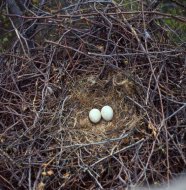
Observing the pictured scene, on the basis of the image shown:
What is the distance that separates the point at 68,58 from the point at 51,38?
320 mm

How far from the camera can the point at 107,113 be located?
9.87 ft

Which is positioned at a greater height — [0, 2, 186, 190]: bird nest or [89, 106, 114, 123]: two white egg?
[0, 2, 186, 190]: bird nest

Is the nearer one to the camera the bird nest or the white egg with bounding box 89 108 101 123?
the bird nest

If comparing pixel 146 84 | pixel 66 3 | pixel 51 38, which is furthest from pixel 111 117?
pixel 66 3

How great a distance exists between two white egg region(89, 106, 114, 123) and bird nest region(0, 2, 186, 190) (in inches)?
1.6

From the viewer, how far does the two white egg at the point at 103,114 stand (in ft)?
9.88

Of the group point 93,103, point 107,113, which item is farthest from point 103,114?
point 93,103

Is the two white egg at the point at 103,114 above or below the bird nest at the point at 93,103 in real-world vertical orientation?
below

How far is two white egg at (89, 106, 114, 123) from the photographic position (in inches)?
119

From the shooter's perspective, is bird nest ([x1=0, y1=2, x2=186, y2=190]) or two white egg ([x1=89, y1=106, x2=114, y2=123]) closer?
bird nest ([x1=0, y1=2, x2=186, y2=190])

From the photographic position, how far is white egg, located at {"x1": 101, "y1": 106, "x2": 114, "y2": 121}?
9.87 feet

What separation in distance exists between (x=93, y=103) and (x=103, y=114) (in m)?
Result: 0.14

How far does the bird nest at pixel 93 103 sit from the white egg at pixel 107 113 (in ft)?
0.13

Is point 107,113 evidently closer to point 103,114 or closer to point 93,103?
point 103,114
